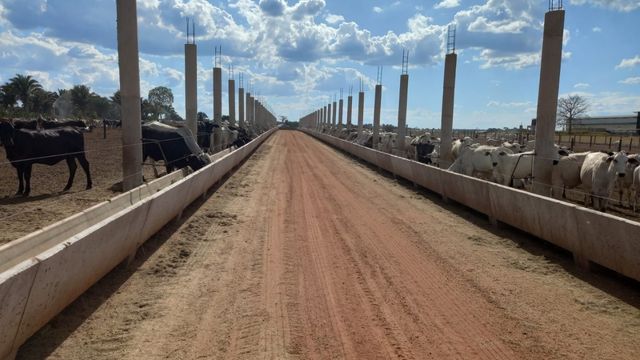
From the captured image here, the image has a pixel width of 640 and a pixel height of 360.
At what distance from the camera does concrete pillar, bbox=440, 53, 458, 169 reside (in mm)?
22141

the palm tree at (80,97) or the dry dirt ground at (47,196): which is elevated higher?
the palm tree at (80,97)

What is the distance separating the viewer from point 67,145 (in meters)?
15.5

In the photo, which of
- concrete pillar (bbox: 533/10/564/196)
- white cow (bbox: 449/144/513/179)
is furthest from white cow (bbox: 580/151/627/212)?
white cow (bbox: 449/144/513/179)

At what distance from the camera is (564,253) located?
8844 mm

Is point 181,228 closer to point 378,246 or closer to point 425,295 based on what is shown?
point 378,246

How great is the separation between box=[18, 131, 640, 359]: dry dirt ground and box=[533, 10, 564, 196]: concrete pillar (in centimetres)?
436

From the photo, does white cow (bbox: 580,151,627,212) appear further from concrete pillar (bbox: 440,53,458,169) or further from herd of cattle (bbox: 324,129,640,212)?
concrete pillar (bbox: 440,53,458,169)

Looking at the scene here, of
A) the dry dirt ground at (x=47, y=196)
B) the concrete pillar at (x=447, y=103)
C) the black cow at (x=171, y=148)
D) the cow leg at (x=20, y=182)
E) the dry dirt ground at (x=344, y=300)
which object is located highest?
the concrete pillar at (x=447, y=103)

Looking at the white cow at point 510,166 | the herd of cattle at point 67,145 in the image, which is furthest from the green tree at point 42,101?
the white cow at point 510,166

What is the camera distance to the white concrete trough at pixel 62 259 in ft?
14.1

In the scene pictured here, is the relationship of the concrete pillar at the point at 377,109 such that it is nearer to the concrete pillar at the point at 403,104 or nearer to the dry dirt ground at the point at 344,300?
the concrete pillar at the point at 403,104

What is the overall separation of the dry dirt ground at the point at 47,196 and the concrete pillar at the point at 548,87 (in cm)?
1138

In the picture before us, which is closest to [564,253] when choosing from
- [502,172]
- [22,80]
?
[502,172]

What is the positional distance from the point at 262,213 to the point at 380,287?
18.9 feet
